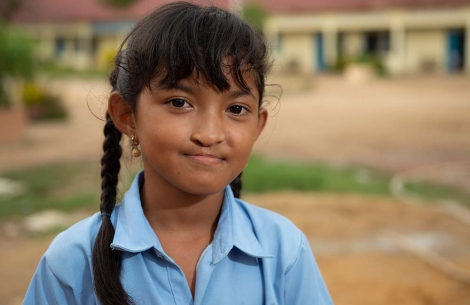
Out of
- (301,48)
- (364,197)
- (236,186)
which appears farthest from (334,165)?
(301,48)

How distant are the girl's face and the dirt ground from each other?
1.13 ft

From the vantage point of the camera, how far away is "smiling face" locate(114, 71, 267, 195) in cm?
149

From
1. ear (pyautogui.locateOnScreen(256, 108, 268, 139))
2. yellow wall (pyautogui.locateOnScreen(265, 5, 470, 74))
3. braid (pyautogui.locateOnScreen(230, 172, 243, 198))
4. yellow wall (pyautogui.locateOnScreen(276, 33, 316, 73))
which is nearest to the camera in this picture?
ear (pyautogui.locateOnScreen(256, 108, 268, 139))

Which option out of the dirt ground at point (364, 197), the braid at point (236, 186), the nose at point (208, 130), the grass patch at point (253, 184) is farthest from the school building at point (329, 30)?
the nose at point (208, 130)

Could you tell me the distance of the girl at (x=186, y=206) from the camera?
1.49 m

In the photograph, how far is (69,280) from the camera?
1.52 meters

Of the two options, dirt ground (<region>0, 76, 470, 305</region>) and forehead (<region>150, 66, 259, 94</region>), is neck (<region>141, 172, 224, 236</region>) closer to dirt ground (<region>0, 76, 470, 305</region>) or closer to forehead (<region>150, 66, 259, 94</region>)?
forehead (<region>150, 66, 259, 94</region>)

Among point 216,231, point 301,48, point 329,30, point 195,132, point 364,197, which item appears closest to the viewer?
point 195,132

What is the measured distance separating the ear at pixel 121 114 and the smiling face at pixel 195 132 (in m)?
0.08

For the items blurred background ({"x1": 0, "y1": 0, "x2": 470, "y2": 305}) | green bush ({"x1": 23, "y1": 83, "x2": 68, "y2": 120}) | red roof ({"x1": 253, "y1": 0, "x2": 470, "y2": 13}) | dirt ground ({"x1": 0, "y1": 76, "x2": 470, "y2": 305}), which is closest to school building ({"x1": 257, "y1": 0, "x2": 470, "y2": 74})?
red roof ({"x1": 253, "y1": 0, "x2": 470, "y2": 13})

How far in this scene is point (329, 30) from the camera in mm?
30125

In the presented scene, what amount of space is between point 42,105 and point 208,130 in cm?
1382

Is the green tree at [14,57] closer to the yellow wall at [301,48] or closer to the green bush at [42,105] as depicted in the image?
the green bush at [42,105]

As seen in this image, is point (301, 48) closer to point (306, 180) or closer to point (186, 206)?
point (306, 180)
